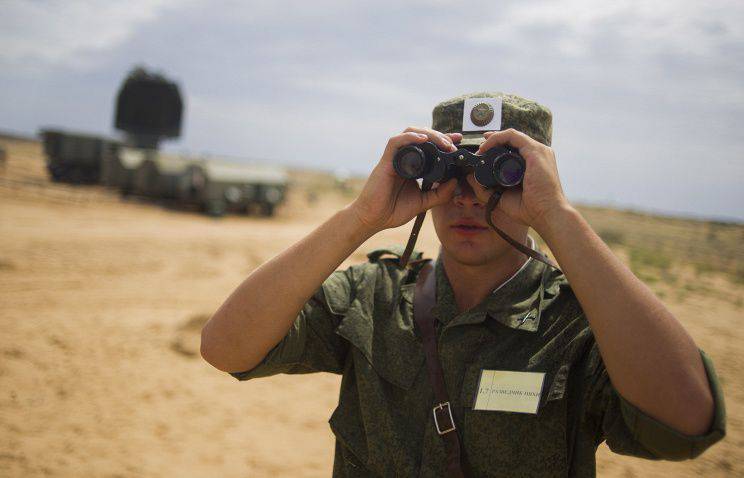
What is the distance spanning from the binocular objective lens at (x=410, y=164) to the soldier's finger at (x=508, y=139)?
0.68 feet

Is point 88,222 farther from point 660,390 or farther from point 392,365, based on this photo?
point 660,390

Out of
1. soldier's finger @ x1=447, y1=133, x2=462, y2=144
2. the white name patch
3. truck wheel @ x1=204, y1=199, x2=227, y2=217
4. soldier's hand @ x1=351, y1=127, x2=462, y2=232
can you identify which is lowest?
truck wheel @ x1=204, y1=199, x2=227, y2=217

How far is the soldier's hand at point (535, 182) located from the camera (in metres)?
1.56

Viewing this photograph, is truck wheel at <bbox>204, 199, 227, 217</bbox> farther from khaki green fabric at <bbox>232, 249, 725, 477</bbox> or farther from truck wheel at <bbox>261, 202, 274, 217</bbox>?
khaki green fabric at <bbox>232, 249, 725, 477</bbox>

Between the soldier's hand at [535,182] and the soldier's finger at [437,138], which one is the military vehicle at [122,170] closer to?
the soldier's finger at [437,138]

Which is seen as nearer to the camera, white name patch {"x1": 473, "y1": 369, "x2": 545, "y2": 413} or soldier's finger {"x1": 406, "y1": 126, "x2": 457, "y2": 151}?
white name patch {"x1": 473, "y1": 369, "x2": 545, "y2": 413}

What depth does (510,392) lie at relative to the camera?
5.28 ft

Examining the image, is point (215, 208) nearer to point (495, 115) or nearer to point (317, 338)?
point (317, 338)

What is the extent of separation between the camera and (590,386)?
62.2 inches

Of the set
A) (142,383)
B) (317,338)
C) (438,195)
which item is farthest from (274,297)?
(142,383)

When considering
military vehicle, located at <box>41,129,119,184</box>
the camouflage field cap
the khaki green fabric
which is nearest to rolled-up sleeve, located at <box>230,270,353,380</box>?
the khaki green fabric

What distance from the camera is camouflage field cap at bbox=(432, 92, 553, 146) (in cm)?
188

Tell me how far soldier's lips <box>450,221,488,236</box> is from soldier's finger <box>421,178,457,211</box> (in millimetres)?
102

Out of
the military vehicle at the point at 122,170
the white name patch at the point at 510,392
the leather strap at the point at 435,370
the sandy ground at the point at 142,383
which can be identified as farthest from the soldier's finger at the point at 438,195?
the military vehicle at the point at 122,170
